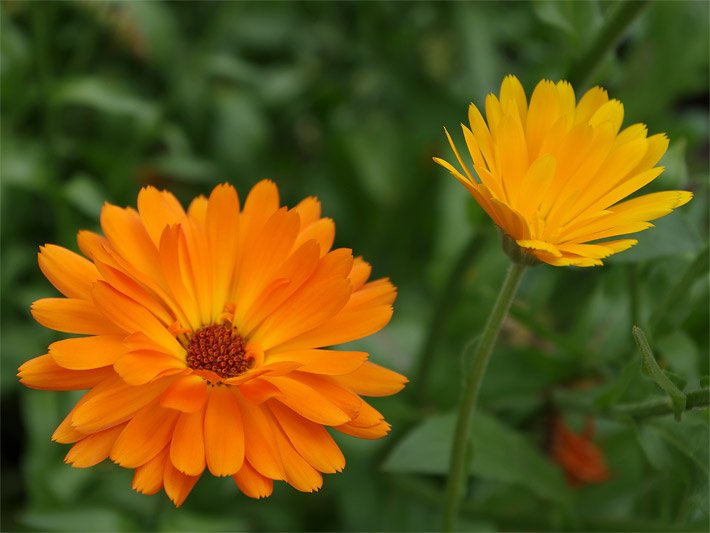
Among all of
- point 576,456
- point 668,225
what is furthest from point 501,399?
point 668,225

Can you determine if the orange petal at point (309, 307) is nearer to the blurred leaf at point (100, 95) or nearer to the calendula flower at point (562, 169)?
the calendula flower at point (562, 169)

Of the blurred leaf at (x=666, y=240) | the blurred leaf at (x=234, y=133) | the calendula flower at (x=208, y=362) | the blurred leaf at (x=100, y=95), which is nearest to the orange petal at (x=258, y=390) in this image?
the calendula flower at (x=208, y=362)

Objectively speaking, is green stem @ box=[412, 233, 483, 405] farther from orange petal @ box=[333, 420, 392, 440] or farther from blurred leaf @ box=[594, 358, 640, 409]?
orange petal @ box=[333, 420, 392, 440]

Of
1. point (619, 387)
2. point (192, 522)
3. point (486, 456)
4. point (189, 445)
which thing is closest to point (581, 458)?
point (486, 456)

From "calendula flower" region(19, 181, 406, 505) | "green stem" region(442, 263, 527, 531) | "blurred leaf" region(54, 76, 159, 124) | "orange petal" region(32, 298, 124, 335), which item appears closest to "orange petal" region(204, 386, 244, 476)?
"calendula flower" region(19, 181, 406, 505)

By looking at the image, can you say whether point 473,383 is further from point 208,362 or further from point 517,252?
point 208,362
